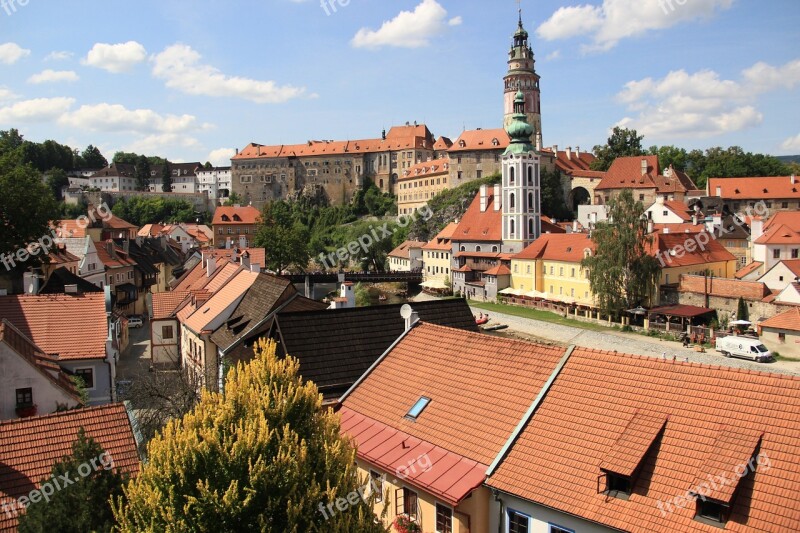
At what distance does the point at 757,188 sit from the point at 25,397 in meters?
74.5

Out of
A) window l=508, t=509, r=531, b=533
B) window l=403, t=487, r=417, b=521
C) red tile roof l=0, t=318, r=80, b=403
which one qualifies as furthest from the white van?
red tile roof l=0, t=318, r=80, b=403

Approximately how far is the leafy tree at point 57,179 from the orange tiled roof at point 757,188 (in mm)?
112452

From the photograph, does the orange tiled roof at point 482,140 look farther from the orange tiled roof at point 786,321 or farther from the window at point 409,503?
the window at point 409,503

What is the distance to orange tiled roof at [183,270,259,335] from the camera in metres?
25.1

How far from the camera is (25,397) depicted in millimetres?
15586

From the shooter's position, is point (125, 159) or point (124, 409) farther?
point (125, 159)

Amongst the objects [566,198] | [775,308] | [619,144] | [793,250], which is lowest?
[775,308]

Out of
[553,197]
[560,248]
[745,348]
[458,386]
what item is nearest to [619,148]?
[553,197]

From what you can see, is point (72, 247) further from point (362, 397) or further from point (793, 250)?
point (793, 250)

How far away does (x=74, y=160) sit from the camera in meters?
138

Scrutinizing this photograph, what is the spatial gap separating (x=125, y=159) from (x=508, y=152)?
101566mm

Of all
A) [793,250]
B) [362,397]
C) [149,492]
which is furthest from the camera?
[793,250]

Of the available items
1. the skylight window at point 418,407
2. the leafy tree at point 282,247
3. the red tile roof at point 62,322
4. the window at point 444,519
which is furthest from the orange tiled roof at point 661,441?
the leafy tree at point 282,247

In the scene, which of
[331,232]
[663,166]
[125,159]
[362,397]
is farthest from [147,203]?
[362,397]
